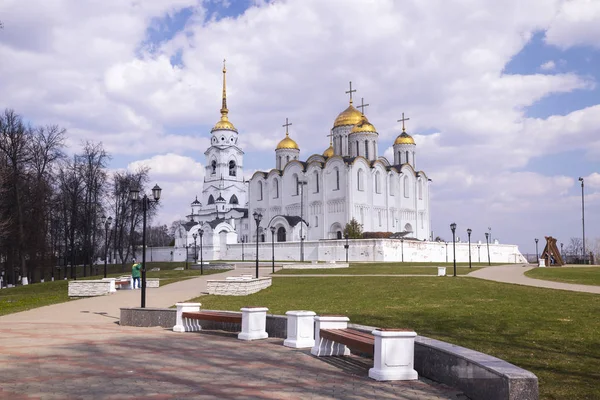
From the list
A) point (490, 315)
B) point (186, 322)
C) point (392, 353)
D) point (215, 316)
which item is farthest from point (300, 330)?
point (490, 315)

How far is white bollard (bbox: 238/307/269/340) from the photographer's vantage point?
1095cm

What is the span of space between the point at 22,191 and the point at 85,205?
866 cm

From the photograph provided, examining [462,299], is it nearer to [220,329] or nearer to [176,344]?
[220,329]

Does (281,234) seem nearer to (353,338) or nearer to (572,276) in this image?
(572,276)

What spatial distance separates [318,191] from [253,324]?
6479cm

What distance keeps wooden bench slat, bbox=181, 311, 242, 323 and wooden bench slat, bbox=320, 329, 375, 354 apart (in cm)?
278

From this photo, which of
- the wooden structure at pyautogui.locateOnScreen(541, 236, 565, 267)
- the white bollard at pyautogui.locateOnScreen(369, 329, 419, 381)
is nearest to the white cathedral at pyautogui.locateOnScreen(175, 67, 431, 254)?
the wooden structure at pyautogui.locateOnScreen(541, 236, 565, 267)

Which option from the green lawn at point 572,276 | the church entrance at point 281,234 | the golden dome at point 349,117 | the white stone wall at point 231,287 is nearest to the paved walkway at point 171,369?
the white stone wall at point 231,287

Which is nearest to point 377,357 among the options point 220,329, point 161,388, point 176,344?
point 161,388

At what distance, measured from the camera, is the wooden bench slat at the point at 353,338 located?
25.3ft

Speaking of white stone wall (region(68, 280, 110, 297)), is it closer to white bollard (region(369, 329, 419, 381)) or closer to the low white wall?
white bollard (region(369, 329, 419, 381))

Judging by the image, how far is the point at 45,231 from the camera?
38969mm

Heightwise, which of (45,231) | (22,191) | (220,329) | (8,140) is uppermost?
(8,140)

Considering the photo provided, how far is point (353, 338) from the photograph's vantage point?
323 inches
